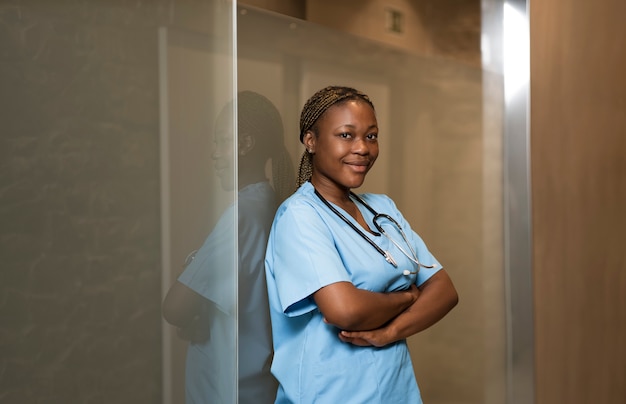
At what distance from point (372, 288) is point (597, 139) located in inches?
56.6

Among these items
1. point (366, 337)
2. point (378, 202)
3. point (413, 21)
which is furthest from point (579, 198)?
point (366, 337)

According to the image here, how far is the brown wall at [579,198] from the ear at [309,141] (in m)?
1.00

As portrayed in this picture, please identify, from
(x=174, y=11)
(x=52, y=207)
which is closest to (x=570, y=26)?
(x=174, y=11)

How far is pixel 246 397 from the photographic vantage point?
5.58 ft

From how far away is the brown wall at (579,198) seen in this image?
8.16ft

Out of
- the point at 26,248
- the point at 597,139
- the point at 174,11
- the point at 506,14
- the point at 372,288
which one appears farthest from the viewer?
the point at 597,139

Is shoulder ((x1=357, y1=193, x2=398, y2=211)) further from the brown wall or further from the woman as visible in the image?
the brown wall

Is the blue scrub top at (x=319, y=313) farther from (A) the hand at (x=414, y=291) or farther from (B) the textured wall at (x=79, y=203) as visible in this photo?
(B) the textured wall at (x=79, y=203)

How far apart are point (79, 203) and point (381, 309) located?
0.67m

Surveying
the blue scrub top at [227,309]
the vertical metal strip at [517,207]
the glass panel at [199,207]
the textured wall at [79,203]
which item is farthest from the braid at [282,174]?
the vertical metal strip at [517,207]

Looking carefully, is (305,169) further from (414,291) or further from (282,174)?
(414,291)

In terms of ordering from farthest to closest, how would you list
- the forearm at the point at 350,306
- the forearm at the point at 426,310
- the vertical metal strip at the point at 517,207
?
the vertical metal strip at the point at 517,207 < the forearm at the point at 426,310 < the forearm at the point at 350,306

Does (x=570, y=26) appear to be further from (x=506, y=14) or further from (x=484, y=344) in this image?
(x=484, y=344)

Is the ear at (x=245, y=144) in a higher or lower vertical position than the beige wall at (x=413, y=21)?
lower
